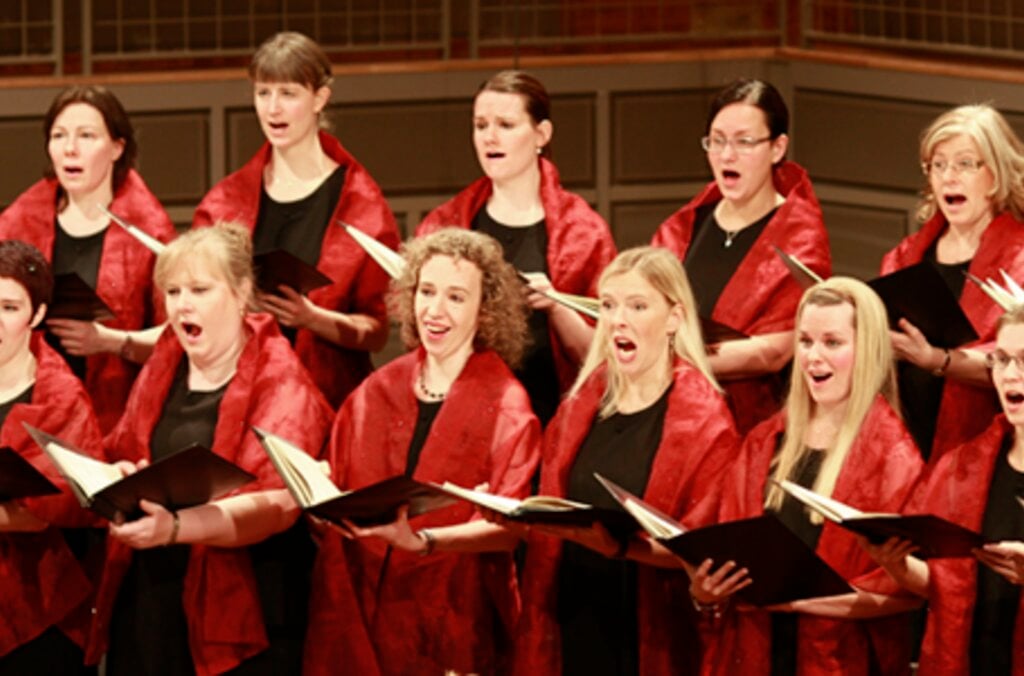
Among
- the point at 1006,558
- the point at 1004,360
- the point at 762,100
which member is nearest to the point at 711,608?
the point at 1006,558

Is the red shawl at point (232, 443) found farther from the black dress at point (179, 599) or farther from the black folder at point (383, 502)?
the black folder at point (383, 502)

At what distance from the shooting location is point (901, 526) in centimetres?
300

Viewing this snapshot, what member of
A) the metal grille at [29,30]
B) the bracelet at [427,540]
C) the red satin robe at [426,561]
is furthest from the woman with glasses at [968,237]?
the metal grille at [29,30]

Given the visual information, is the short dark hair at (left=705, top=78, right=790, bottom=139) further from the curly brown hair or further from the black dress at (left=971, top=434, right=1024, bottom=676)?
the black dress at (left=971, top=434, right=1024, bottom=676)

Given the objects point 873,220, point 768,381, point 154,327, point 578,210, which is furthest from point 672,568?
→ point 873,220

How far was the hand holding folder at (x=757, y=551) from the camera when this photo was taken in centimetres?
305

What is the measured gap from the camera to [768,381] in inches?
155

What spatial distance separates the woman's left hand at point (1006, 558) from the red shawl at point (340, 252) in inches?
60.6

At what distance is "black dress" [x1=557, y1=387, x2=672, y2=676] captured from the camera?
3523 mm

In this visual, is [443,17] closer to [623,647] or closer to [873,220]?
[873,220]

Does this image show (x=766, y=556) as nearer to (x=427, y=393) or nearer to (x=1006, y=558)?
(x=1006, y=558)

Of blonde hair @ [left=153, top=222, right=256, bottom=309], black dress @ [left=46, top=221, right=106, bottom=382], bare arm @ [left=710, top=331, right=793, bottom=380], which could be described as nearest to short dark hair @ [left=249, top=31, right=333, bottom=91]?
black dress @ [left=46, top=221, right=106, bottom=382]

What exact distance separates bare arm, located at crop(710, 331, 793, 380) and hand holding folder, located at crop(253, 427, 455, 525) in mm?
699

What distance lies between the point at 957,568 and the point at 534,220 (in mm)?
1262
